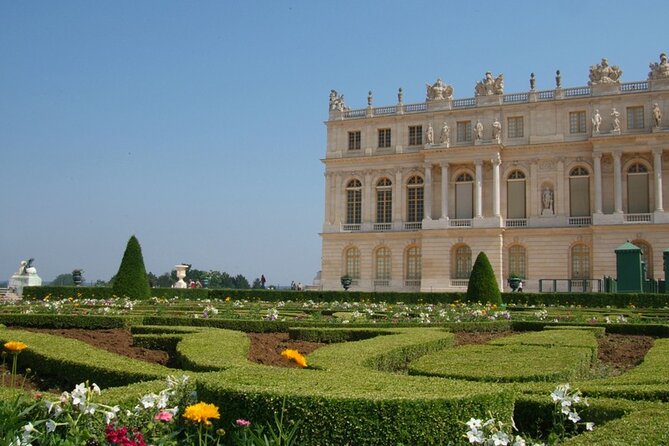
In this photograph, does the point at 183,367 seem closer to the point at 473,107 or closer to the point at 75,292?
the point at 75,292

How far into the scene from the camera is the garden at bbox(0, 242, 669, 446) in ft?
14.8

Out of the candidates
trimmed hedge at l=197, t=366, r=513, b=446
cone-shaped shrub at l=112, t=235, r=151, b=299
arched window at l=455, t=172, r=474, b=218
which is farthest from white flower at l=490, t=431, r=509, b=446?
arched window at l=455, t=172, r=474, b=218

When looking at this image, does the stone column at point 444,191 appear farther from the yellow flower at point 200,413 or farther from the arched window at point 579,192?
the yellow flower at point 200,413

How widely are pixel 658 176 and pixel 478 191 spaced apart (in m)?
10.5

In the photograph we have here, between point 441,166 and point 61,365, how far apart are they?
39859 mm

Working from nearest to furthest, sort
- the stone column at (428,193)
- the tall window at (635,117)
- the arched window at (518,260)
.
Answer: the tall window at (635,117) < the arched window at (518,260) < the stone column at (428,193)

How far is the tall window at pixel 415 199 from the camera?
47031 millimetres

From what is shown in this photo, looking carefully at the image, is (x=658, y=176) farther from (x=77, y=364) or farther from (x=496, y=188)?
(x=77, y=364)

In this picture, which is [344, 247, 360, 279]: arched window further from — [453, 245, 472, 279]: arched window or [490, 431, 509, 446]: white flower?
[490, 431, 509, 446]: white flower

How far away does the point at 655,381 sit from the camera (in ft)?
22.0

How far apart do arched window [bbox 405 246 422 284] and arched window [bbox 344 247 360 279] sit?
3.47 meters

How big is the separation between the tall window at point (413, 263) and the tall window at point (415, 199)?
204cm

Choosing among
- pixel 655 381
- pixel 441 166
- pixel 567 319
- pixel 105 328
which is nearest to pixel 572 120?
pixel 441 166

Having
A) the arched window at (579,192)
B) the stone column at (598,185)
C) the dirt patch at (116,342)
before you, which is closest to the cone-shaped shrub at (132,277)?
the dirt patch at (116,342)
